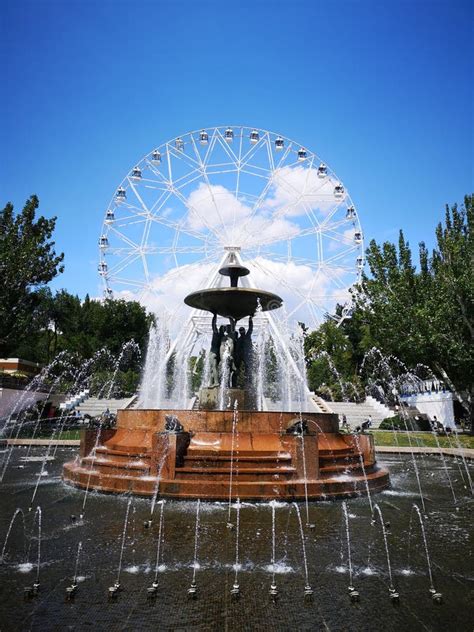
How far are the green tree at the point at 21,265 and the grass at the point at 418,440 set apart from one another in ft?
69.3

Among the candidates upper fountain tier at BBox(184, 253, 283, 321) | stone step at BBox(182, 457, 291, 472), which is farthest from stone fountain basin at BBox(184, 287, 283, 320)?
stone step at BBox(182, 457, 291, 472)

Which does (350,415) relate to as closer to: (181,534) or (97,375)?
(97,375)

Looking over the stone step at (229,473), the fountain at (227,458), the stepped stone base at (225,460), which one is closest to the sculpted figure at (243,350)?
the fountain at (227,458)

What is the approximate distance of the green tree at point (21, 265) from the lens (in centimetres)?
2731

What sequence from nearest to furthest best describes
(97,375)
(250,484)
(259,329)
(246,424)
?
Result: (250,484)
(246,424)
(259,329)
(97,375)

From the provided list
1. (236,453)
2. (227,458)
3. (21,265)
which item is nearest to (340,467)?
(236,453)

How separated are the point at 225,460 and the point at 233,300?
21.9 ft

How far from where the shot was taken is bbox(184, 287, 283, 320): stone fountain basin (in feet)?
47.0

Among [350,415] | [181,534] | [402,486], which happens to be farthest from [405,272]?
[181,534]

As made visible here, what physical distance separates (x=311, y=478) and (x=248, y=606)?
4.89 m

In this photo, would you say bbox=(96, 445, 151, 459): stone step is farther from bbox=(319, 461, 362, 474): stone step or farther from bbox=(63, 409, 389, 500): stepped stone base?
bbox=(319, 461, 362, 474): stone step

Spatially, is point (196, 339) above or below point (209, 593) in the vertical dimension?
above

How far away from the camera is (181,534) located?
6266 millimetres

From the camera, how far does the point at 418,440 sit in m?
24.7
